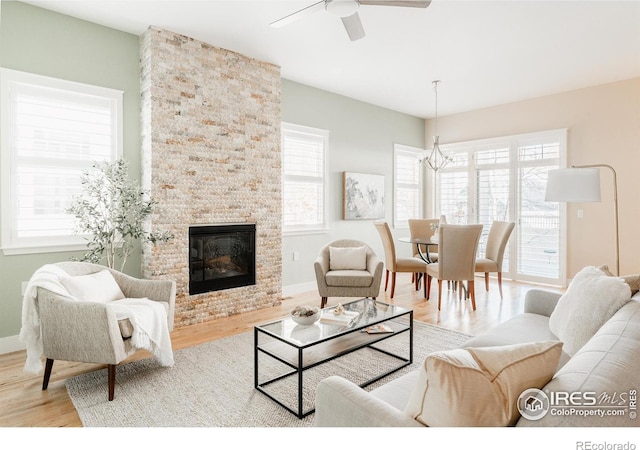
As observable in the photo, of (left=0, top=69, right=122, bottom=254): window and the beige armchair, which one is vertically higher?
(left=0, top=69, right=122, bottom=254): window

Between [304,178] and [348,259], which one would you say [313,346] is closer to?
[348,259]

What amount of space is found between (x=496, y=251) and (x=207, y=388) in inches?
166

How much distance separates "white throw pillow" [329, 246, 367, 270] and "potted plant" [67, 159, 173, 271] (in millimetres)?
1798

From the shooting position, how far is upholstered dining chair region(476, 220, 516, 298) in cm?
502

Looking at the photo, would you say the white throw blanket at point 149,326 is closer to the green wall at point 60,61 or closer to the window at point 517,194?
the green wall at point 60,61

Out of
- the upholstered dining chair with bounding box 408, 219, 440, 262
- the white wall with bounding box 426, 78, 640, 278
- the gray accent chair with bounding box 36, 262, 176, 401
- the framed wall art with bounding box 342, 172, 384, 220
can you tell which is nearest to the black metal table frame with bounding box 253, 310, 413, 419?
the gray accent chair with bounding box 36, 262, 176, 401

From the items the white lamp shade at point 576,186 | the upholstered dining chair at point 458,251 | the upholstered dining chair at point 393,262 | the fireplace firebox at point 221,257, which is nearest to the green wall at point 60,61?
the fireplace firebox at point 221,257

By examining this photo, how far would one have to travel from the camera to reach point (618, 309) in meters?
1.82

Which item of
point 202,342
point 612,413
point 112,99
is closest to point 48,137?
point 112,99

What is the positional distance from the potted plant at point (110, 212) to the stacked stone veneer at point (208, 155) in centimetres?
19

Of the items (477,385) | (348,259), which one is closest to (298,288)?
(348,259)

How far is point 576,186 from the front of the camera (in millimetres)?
3207

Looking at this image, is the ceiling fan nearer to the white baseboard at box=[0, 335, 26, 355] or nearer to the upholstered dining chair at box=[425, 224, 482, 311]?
the upholstered dining chair at box=[425, 224, 482, 311]
